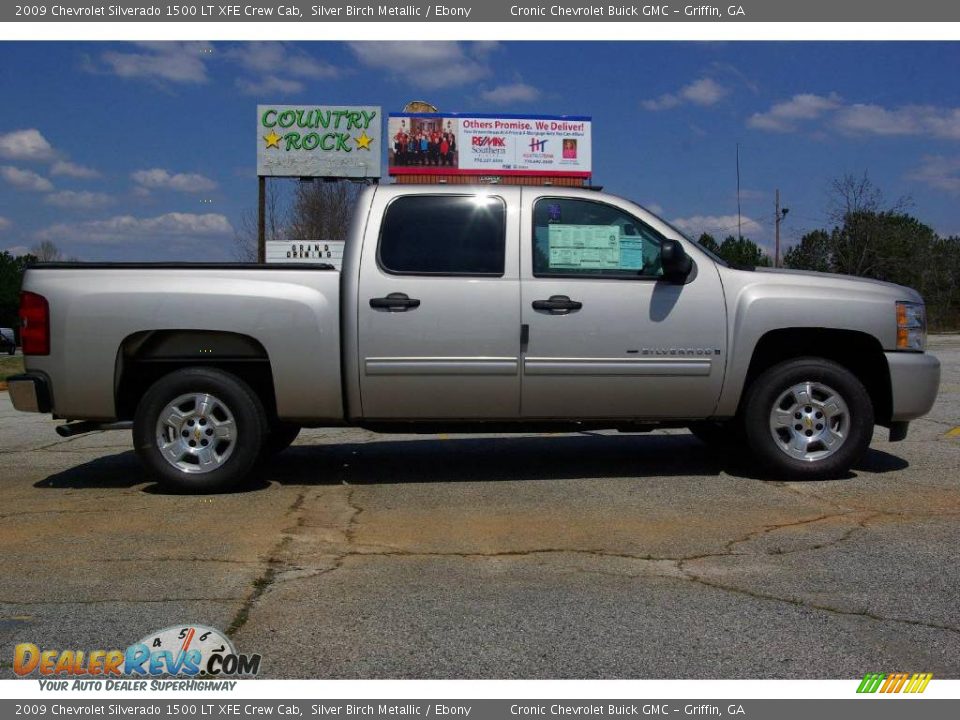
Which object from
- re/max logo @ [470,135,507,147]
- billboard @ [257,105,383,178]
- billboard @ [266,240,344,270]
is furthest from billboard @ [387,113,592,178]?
billboard @ [266,240,344,270]

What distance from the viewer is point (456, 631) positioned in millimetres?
3623

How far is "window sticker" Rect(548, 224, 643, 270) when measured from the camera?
20.0ft

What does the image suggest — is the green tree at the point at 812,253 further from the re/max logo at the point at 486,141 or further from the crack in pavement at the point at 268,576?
the crack in pavement at the point at 268,576

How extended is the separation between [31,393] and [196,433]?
105 cm

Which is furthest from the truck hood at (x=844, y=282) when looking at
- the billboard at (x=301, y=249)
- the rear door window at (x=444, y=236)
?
the billboard at (x=301, y=249)

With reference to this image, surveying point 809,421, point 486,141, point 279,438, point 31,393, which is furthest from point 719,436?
point 486,141

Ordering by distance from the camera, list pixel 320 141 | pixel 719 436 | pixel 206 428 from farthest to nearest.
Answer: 1. pixel 320 141
2. pixel 719 436
3. pixel 206 428

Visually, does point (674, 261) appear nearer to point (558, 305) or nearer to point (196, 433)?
point (558, 305)

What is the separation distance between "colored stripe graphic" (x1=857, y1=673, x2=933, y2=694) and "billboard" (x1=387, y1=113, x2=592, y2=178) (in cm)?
2422

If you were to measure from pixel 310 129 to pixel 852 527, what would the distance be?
26.0m

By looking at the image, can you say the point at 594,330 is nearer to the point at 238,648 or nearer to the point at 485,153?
the point at 238,648

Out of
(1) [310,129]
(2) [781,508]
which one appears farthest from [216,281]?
(1) [310,129]

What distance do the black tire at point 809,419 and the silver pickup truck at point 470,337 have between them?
0.05 feet

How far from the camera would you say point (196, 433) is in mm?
6012
